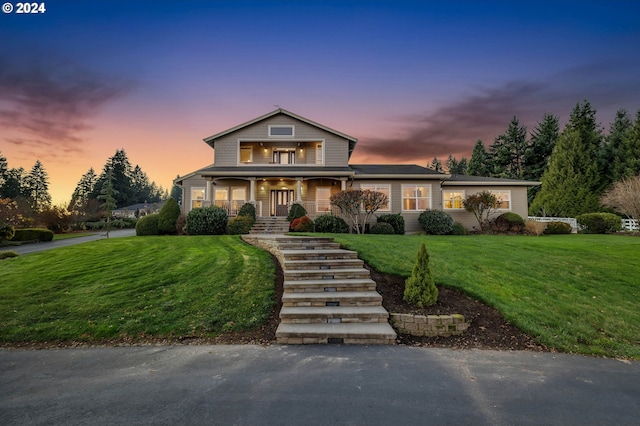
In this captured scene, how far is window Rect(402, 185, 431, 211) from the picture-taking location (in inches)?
731

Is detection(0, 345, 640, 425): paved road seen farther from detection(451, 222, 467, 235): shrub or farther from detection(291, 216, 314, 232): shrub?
detection(451, 222, 467, 235): shrub

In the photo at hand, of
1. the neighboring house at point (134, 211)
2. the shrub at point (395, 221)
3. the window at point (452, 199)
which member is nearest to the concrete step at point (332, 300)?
the shrub at point (395, 221)

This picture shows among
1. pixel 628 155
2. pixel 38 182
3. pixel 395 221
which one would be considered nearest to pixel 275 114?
pixel 395 221

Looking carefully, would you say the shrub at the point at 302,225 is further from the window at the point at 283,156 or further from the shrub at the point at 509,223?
the shrub at the point at 509,223

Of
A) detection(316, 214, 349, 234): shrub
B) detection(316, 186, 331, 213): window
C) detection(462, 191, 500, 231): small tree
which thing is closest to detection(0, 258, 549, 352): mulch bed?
detection(316, 214, 349, 234): shrub

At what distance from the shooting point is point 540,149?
37.8 meters

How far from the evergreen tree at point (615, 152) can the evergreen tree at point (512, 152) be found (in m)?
9.49

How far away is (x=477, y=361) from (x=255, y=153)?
1920cm

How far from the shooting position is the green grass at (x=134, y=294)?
4.84m

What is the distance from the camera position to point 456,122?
1065 inches

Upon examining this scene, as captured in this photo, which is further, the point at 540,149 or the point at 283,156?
the point at 540,149

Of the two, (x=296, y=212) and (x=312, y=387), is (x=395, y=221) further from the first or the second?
(x=312, y=387)

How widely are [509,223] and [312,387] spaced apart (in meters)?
20.2

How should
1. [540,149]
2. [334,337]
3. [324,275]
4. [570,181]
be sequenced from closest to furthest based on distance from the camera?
[334,337] → [324,275] → [570,181] → [540,149]
